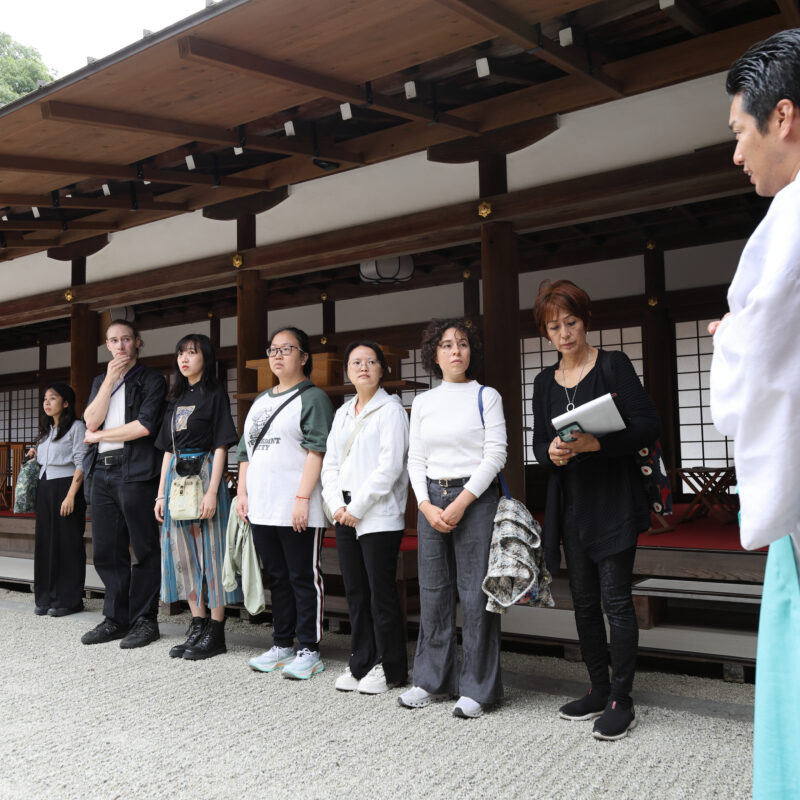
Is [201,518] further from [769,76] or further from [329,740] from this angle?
[769,76]

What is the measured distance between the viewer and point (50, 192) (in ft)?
17.5

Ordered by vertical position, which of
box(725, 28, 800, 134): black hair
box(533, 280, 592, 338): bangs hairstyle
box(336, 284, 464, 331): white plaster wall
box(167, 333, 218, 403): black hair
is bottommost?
box(167, 333, 218, 403): black hair

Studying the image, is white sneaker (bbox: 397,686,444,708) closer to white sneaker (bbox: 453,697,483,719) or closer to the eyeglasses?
white sneaker (bbox: 453,697,483,719)

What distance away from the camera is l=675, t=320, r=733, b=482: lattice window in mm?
7562

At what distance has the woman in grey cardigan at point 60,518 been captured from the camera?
5.15 meters

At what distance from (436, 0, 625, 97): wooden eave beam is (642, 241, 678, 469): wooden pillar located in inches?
143

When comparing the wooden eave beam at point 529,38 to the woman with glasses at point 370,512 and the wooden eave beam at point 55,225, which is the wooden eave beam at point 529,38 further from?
the wooden eave beam at point 55,225

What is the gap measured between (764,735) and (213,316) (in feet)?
30.9

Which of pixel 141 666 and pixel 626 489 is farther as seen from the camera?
pixel 141 666

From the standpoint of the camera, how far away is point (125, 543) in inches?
178

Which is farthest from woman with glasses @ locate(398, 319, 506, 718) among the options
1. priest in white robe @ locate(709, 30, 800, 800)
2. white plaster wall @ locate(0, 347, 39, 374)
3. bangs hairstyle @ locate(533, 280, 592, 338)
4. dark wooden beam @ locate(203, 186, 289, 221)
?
white plaster wall @ locate(0, 347, 39, 374)

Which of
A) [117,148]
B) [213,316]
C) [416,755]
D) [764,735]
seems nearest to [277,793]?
[416,755]

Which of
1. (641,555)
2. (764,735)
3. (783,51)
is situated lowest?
(641,555)

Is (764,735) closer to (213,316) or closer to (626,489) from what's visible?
(626,489)
